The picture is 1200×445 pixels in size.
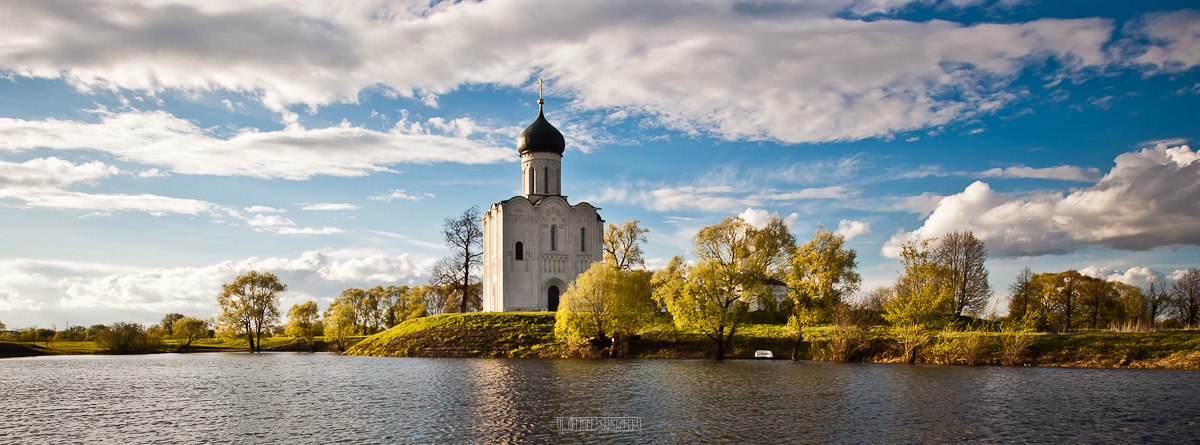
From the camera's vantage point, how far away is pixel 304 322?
229 feet

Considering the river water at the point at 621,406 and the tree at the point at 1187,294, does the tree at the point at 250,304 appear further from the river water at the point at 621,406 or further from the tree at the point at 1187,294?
the tree at the point at 1187,294

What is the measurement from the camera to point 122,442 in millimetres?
16906

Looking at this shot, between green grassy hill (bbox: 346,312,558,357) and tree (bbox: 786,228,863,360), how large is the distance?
44.5 feet

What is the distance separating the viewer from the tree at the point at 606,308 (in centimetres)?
4512

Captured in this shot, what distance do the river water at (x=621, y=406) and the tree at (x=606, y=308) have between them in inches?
426

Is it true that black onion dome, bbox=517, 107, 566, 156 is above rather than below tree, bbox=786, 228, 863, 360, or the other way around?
above

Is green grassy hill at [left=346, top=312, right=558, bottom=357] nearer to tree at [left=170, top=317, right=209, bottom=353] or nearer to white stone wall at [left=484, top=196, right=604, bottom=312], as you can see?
white stone wall at [left=484, top=196, right=604, bottom=312]

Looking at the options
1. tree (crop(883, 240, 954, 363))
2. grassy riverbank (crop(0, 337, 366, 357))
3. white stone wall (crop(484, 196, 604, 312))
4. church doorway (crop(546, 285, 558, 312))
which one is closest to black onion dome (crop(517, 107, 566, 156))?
white stone wall (crop(484, 196, 604, 312))

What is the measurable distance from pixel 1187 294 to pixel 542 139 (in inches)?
2219

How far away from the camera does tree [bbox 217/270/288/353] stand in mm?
64625

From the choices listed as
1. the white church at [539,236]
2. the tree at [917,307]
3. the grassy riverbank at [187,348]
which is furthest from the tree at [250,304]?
the tree at [917,307]

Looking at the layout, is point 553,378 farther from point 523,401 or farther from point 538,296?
point 538,296

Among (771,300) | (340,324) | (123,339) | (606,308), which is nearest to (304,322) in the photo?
(340,324)

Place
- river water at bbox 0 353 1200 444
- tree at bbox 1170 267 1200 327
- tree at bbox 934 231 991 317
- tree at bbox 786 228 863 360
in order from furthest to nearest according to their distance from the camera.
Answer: tree at bbox 1170 267 1200 327 → tree at bbox 934 231 991 317 → tree at bbox 786 228 863 360 → river water at bbox 0 353 1200 444
